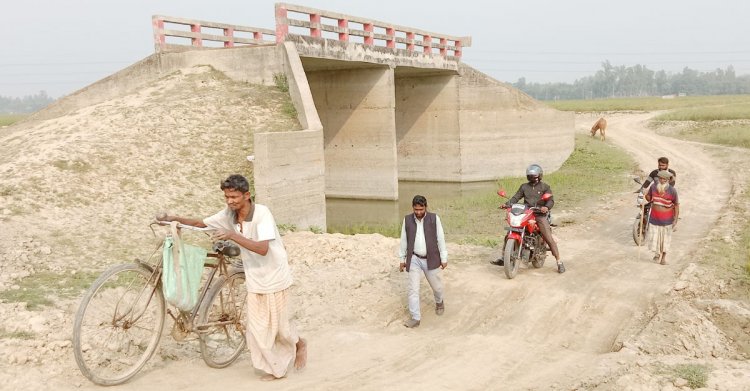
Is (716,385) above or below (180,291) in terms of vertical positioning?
below

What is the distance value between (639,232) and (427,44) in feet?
51.5

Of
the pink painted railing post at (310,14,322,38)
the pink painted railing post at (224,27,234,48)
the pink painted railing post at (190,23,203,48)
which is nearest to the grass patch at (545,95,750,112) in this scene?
the pink painted railing post at (310,14,322,38)

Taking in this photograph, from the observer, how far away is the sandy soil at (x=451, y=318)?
5.30 metres

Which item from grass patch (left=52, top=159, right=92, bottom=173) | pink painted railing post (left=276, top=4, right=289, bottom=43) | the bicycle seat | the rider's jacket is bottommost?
the rider's jacket

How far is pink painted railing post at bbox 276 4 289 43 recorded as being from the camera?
16.5 meters

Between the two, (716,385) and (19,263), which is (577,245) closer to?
(716,385)

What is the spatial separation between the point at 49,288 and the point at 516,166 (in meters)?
23.2

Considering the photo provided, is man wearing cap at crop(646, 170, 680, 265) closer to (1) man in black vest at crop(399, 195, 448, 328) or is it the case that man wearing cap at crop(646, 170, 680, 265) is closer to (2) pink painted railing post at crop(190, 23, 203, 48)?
(1) man in black vest at crop(399, 195, 448, 328)

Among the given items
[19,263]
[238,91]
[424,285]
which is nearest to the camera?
[19,263]

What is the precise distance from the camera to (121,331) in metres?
5.30

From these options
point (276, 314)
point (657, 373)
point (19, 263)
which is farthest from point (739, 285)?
point (19, 263)

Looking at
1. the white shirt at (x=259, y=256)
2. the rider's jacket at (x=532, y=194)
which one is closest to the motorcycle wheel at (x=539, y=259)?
the rider's jacket at (x=532, y=194)

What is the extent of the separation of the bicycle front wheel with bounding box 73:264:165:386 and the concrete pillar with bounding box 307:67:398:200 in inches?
709

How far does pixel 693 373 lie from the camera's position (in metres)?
5.08
